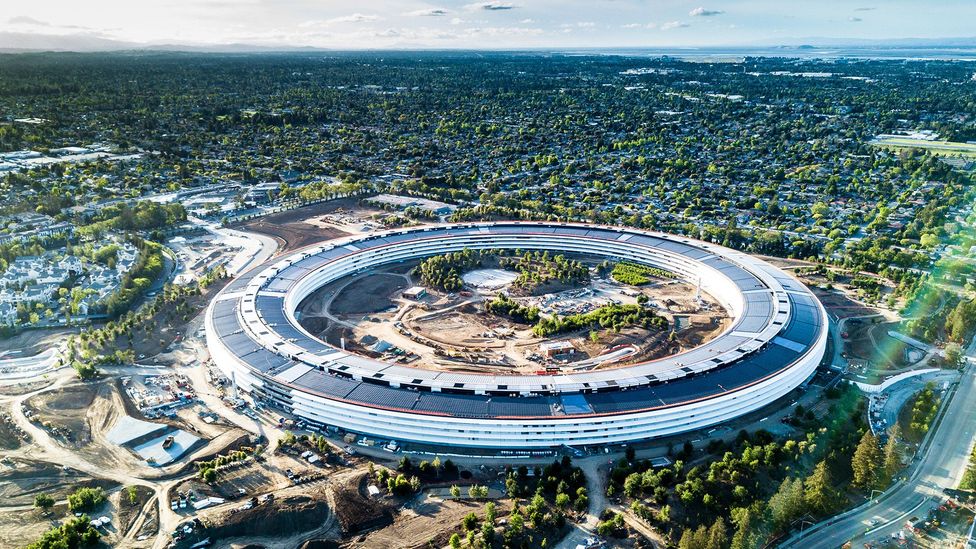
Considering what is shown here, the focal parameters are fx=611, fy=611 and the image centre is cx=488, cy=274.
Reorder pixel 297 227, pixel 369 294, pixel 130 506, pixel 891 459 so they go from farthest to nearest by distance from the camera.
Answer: pixel 297 227, pixel 369 294, pixel 891 459, pixel 130 506

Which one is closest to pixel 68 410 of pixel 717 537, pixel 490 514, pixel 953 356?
pixel 490 514

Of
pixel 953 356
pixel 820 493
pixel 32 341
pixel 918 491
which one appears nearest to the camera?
pixel 820 493

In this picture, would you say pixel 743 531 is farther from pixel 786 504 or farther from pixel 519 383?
pixel 519 383

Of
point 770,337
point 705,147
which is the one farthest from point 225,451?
point 705,147

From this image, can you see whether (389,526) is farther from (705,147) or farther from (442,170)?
(705,147)

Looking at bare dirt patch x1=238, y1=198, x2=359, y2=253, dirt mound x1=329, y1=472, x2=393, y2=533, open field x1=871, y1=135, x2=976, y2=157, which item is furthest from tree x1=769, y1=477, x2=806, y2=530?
open field x1=871, y1=135, x2=976, y2=157

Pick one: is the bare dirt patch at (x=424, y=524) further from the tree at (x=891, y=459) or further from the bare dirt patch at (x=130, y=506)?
the tree at (x=891, y=459)
